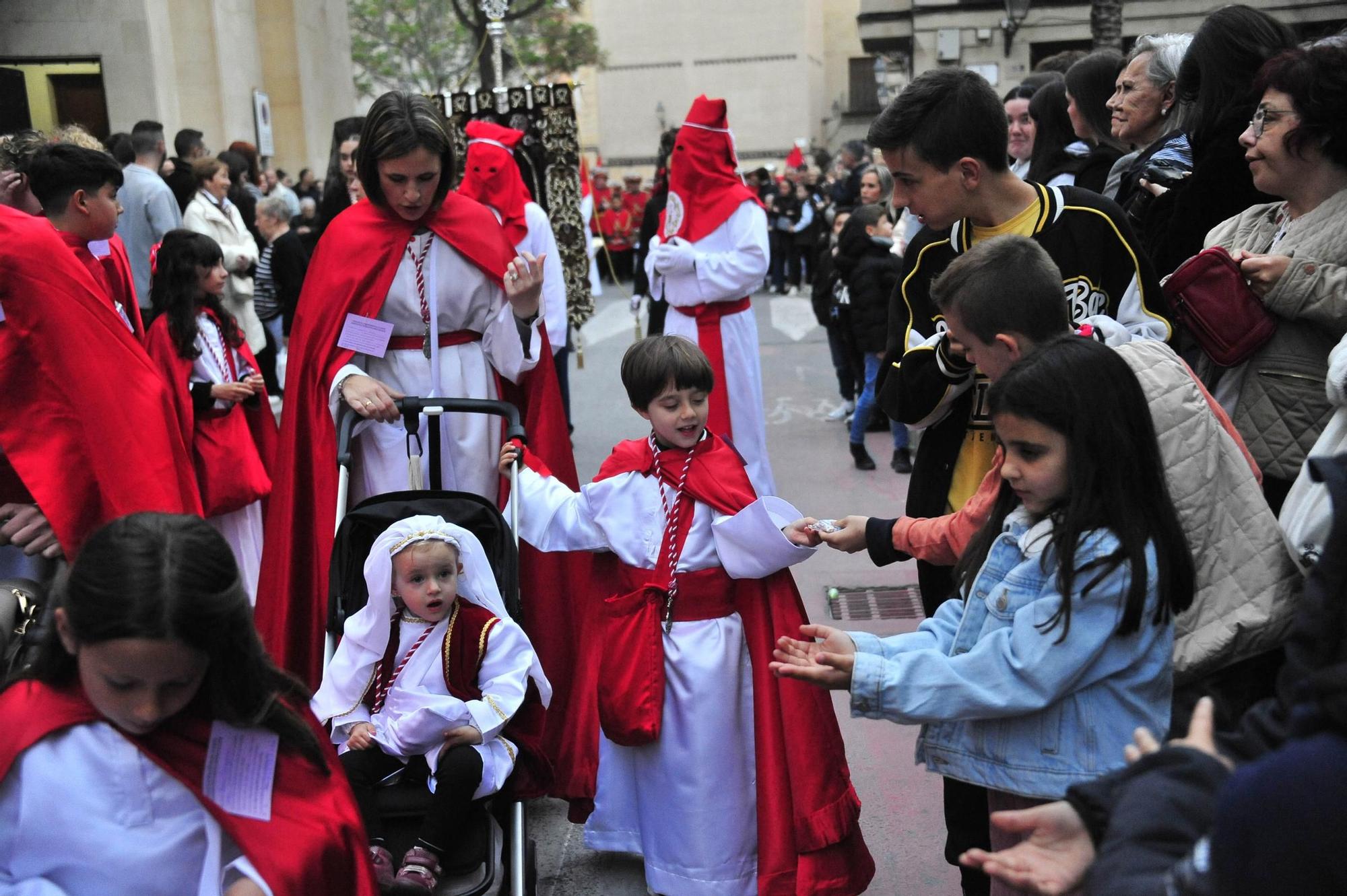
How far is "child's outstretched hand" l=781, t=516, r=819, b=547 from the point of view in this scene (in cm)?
322

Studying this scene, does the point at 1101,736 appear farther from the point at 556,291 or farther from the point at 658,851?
the point at 556,291

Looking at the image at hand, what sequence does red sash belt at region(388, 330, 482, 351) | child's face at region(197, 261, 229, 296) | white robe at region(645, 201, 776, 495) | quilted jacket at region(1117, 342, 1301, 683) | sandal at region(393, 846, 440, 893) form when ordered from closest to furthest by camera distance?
1. quilted jacket at region(1117, 342, 1301, 683)
2. sandal at region(393, 846, 440, 893)
3. red sash belt at region(388, 330, 482, 351)
4. child's face at region(197, 261, 229, 296)
5. white robe at region(645, 201, 776, 495)

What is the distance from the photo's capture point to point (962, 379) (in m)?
3.01

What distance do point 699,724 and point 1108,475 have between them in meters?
1.58

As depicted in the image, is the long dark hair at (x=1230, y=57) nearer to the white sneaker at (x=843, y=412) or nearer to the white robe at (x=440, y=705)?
the white robe at (x=440, y=705)

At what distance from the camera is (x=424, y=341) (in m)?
4.23

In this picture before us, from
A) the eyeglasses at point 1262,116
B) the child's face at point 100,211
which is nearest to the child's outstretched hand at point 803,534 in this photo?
the eyeglasses at point 1262,116

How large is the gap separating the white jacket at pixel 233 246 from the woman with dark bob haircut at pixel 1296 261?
7932 millimetres

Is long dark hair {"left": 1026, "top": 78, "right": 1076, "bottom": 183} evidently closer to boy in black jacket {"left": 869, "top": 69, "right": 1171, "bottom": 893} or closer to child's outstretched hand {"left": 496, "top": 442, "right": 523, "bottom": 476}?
boy in black jacket {"left": 869, "top": 69, "right": 1171, "bottom": 893}

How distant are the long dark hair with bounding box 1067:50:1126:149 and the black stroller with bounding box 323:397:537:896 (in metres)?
2.88

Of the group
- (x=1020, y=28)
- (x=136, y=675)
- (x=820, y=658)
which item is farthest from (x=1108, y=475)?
(x=1020, y=28)

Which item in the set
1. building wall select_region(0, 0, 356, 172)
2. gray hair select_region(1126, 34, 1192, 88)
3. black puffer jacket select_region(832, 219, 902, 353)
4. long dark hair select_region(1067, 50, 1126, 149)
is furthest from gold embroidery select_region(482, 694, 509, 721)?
building wall select_region(0, 0, 356, 172)

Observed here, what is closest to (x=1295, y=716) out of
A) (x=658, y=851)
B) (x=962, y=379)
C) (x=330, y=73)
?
(x=962, y=379)

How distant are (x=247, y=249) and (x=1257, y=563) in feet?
29.1
